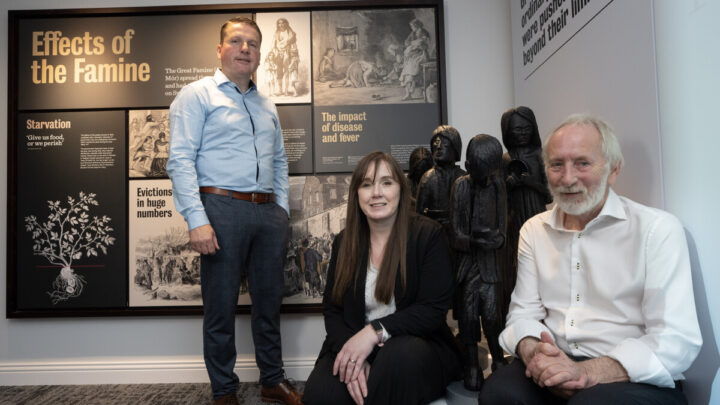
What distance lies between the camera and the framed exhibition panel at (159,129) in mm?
3141

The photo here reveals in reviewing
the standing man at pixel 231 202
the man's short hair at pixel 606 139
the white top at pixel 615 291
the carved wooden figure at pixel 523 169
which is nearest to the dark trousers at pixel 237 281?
the standing man at pixel 231 202

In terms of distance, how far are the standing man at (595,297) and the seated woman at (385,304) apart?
27 centimetres

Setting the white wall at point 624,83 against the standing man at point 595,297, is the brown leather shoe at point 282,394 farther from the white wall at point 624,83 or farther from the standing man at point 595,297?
the white wall at point 624,83

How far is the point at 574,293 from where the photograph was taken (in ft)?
4.75

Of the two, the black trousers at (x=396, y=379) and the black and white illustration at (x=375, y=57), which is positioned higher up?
the black and white illustration at (x=375, y=57)

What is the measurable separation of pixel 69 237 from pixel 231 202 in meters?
1.62

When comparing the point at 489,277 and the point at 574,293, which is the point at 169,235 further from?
the point at 574,293

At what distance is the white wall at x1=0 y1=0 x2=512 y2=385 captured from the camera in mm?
3117

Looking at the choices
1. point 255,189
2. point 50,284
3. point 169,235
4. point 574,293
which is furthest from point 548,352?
point 50,284

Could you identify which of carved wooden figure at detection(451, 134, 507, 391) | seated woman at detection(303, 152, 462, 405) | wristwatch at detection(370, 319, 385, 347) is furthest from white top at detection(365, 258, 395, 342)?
carved wooden figure at detection(451, 134, 507, 391)

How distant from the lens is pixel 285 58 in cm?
317

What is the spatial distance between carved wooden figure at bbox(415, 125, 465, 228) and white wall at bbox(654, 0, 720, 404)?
0.86m

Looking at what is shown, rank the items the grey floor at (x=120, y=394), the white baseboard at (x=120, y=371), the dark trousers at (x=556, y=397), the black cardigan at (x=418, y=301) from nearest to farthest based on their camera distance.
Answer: the dark trousers at (x=556, y=397) < the black cardigan at (x=418, y=301) < the grey floor at (x=120, y=394) < the white baseboard at (x=120, y=371)

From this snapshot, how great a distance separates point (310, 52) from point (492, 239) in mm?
2092
